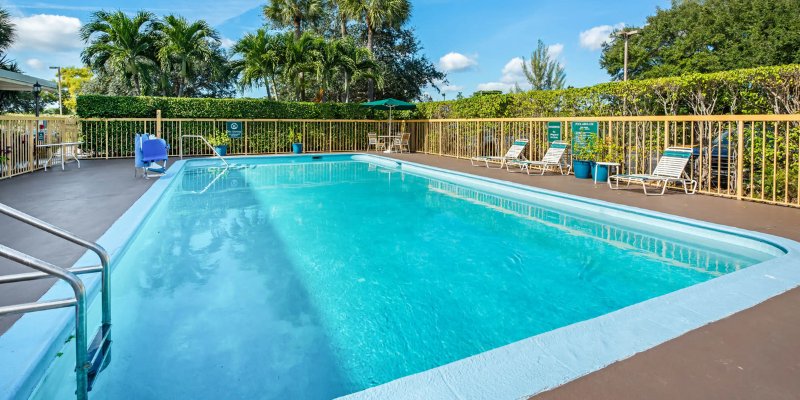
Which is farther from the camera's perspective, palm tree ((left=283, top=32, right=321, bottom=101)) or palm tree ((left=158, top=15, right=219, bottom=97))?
palm tree ((left=283, top=32, right=321, bottom=101))

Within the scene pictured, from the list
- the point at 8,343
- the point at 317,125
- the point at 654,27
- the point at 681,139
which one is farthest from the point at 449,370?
the point at 654,27

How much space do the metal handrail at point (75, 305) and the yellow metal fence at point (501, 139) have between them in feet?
26.9

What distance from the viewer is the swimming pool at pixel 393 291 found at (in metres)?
2.54

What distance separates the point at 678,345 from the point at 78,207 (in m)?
6.80

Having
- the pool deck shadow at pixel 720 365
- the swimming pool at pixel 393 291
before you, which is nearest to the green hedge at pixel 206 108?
the swimming pool at pixel 393 291

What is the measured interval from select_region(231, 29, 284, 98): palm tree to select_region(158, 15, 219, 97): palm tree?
117cm

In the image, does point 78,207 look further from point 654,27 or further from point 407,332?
point 654,27

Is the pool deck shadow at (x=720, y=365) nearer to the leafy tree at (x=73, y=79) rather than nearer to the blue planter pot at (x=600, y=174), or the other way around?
the blue planter pot at (x=600, y=174)

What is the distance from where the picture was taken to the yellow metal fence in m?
7.01

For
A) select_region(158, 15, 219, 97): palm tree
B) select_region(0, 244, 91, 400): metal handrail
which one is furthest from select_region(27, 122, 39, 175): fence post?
select_region(0, 244, 91, 400): metal handrail

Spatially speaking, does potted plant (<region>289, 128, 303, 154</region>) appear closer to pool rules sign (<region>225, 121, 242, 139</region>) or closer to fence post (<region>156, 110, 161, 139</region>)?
pool rules sign (<region>225, 121, 242, 139</region>)

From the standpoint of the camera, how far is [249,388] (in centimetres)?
248

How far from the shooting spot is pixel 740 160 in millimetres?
7281

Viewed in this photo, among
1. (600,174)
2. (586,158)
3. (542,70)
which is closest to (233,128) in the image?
(586,158)
